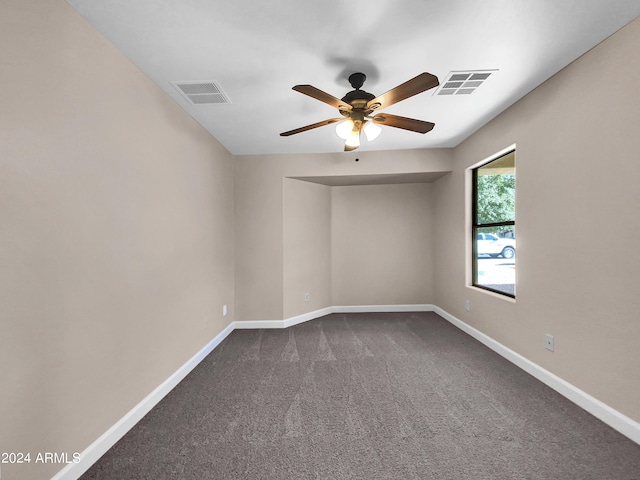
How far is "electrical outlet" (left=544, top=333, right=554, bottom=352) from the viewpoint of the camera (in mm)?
2367

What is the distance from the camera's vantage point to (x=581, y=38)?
1.86m

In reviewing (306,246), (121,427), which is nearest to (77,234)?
(121,427)

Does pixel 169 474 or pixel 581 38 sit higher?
pixel 581 38

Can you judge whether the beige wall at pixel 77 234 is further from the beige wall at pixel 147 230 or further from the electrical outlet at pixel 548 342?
the electrical outlet at pixel 548 342

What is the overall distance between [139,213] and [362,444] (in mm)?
2152

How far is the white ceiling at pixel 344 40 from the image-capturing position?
1585 mm

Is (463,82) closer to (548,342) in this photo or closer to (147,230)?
(548,342)

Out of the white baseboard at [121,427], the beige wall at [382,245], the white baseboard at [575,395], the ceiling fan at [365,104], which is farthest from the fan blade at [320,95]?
the beige wall at [382,245]

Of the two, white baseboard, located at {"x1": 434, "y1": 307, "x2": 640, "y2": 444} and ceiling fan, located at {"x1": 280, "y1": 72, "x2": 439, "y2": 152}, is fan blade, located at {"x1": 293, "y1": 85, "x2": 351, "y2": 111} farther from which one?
white baseboard, located at {"x1": 434, "y1": 307, "x2": 640, "y2": 444}

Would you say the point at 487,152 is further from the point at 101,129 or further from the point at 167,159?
the point at 101,129

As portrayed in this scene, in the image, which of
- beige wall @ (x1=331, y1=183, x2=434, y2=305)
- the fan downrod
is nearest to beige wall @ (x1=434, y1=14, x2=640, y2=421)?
the fan downrod

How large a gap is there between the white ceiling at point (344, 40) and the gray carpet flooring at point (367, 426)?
2328 millimetres

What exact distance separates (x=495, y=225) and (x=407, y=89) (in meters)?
2.19

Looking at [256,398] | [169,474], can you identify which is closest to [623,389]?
[256,398]
